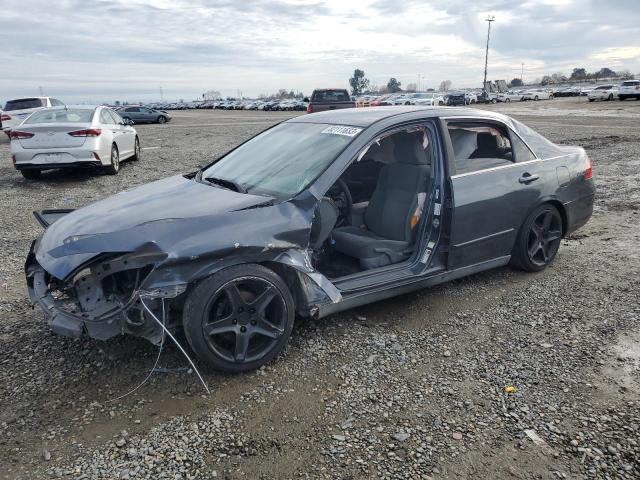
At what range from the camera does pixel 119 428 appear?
2.77 meters

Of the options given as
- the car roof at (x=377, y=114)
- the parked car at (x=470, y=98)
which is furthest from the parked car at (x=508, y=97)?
the car roof at (x=377, y=114)

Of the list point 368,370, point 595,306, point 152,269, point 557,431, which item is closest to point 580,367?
point 557,431

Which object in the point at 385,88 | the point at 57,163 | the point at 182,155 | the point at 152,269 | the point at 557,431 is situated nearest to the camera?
the point at 557,431

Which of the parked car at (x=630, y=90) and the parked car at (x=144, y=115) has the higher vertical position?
the parked car at (x=630, y=90)

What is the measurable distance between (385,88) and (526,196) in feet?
475

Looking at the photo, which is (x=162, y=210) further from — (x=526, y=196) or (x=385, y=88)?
(x=385, y=88)

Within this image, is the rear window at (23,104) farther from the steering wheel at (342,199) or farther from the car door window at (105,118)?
the steering wheel at (342,199)

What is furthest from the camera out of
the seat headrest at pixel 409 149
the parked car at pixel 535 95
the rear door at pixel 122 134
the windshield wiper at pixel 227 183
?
the parked car at pixel 535 95

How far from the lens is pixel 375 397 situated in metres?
3.01

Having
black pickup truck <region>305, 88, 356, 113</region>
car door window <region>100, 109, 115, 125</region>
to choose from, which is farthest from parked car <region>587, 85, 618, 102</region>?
car door window <region>100, 109, 115, 125</region>

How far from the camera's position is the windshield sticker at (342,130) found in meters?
3.81

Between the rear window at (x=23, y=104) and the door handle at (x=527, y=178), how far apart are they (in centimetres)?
1922

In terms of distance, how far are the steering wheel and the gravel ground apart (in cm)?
87

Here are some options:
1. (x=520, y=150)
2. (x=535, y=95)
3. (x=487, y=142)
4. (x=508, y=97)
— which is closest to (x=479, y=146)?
(x=487, y=142)
